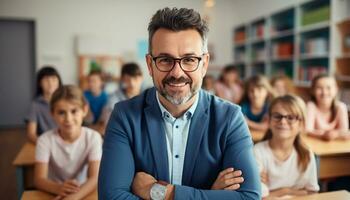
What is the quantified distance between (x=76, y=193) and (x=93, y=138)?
453 mm

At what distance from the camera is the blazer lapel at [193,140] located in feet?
4.52

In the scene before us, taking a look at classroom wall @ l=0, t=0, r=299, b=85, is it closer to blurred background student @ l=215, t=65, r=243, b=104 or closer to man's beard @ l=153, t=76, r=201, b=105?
blurred background student @ l=215, t=65, r=243, b=104

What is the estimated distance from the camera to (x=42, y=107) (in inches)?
126

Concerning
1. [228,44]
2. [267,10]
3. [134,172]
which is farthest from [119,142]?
[228,44]

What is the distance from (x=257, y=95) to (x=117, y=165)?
2597 millimetres

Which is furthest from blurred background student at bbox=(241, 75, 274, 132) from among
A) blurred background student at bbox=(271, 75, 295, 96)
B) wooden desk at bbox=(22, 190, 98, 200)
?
wooden desk at bbox=(22, 190, 98, 200)

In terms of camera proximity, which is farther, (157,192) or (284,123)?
(284,123)

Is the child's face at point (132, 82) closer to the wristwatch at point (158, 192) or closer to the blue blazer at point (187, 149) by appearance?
the blue blazer at point (187, 149)

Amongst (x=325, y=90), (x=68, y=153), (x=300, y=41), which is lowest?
(x=68, y=153)

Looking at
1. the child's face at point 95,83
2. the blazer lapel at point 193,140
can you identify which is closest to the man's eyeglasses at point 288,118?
the blazer lapel at point 193,140

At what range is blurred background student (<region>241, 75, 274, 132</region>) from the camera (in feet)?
11.9

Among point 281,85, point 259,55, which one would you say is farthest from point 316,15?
point 259,55

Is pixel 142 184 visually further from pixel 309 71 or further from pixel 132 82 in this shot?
pixel 309 71

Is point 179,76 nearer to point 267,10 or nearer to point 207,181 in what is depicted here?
point 207,181
